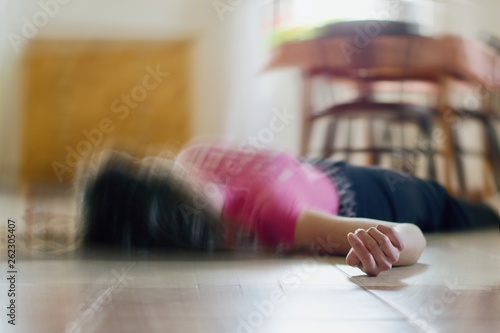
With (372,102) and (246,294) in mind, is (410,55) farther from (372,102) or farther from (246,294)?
(246,294)

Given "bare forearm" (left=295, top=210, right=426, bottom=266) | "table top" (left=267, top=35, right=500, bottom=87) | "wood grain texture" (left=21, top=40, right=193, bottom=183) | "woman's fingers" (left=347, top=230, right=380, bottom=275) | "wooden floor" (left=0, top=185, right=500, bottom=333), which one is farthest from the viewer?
"wood grain texture" (left=21, top=40, right=193, bottom=183)

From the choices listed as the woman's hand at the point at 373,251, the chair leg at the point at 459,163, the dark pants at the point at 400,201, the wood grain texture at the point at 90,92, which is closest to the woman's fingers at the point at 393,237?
the woman's hand at the point at 373,251

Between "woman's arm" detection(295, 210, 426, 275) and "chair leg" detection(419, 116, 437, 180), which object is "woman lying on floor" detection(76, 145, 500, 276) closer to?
"woman's arm" detection(295, 210, 426, 275)

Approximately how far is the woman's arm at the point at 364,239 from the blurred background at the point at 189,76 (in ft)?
2.32

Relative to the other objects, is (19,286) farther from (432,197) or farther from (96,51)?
(96,51)

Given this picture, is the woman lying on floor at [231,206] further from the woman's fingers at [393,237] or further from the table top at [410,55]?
the table top at [410,55]

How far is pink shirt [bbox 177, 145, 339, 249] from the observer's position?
906mm

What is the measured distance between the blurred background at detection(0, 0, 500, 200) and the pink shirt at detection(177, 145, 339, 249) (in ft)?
1.78

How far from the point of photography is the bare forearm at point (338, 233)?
29.2 inches

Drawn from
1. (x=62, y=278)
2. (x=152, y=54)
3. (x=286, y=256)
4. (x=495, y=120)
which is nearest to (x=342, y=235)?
(x=286, y=256)

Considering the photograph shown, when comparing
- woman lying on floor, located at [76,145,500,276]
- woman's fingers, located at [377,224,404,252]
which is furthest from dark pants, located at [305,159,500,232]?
woman's fingers, located at [377,224,404,252]

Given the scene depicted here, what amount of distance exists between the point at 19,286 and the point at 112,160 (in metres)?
0.32

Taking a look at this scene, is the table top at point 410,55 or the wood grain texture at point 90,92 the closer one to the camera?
the table top at point 410,55

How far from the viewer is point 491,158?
5.12 feet
